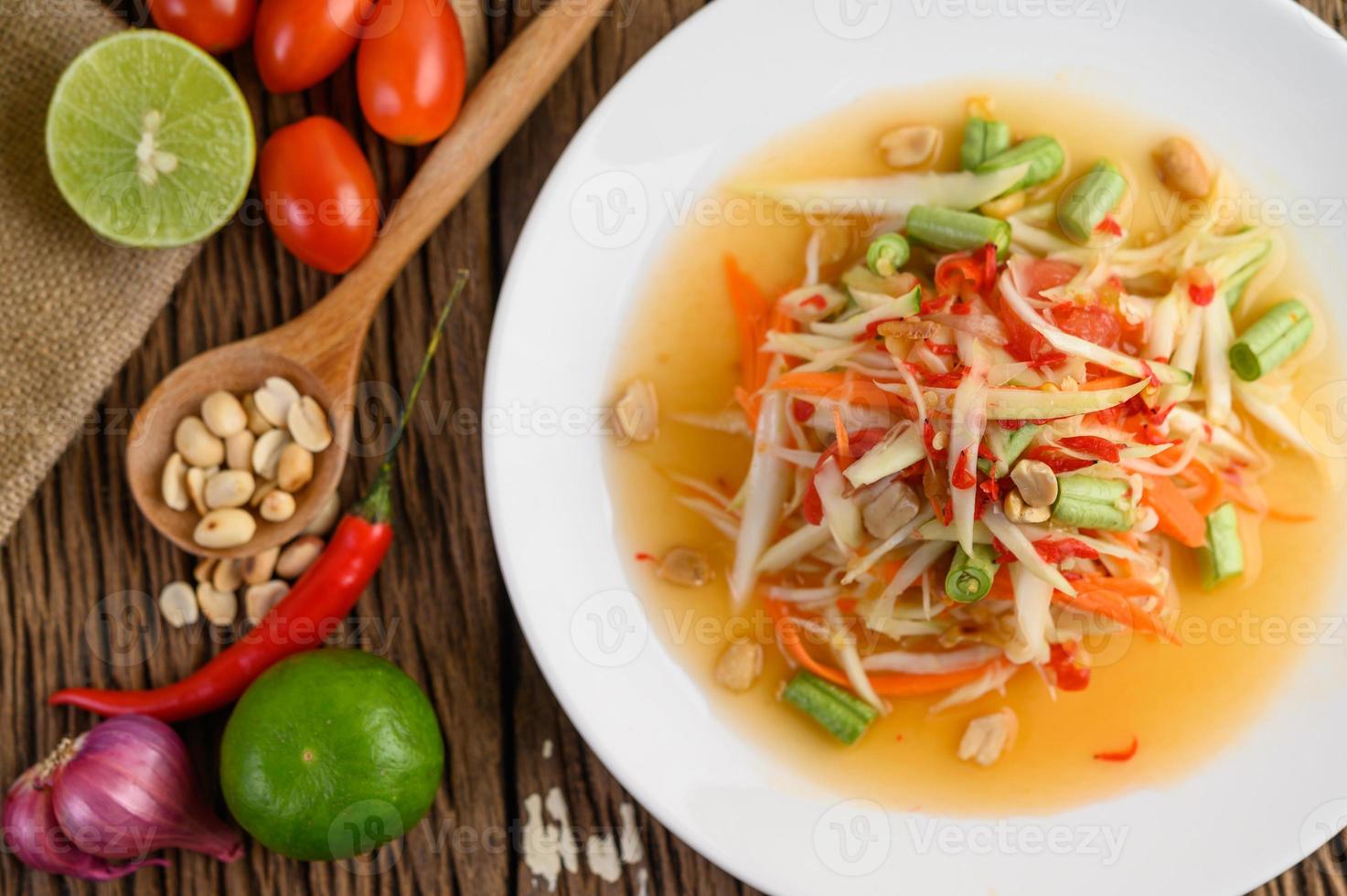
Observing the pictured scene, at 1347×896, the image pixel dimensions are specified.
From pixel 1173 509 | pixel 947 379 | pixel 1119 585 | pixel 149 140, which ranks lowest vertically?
pixel 1119 585

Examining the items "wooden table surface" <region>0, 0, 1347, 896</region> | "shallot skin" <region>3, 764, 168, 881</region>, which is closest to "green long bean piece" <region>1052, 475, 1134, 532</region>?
"wooden table surface" <region>0, 0, 1347, 896</region>

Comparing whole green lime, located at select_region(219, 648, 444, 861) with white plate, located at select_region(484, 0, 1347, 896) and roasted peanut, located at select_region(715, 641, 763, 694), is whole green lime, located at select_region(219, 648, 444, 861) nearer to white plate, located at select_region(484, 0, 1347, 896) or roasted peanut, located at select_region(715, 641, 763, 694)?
white plate, located at select_region(484, 0, 1347, 896)

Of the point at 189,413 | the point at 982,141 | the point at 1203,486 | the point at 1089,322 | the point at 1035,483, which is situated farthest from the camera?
the point at 189,413

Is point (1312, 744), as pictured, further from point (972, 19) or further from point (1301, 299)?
point (972, 19)

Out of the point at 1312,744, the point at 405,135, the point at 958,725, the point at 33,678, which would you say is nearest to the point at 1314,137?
the point at 1312,744

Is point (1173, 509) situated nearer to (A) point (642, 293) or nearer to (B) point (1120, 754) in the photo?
(B) point (1120, 754)

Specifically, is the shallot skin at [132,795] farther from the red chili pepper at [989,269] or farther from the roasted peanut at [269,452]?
the red chili pepper at [989,269]

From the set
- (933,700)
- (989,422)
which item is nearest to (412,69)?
(989,422)
